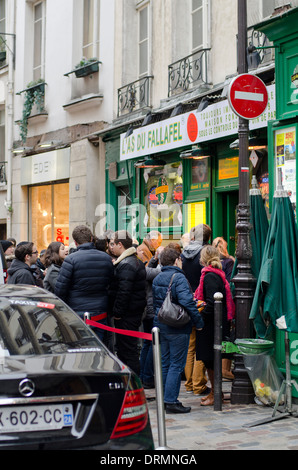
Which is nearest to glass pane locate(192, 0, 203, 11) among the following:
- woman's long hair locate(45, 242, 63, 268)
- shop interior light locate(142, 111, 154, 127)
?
shop interior light locate(142, 111, 154, 127)

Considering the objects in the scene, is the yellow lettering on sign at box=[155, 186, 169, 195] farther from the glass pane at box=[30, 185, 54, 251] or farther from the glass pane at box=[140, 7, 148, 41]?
the glass pane at box=[30, 185, 54, 251]

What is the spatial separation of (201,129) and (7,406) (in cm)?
888

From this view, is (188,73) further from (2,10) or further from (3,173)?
(2,10)

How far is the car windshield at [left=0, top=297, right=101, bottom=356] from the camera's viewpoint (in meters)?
4.35

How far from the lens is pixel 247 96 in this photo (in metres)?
7.96

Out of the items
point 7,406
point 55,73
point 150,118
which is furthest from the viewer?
point 55,73

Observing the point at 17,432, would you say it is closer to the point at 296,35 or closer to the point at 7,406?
the point at 7,406

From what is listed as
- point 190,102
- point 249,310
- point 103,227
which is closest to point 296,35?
point 249,310

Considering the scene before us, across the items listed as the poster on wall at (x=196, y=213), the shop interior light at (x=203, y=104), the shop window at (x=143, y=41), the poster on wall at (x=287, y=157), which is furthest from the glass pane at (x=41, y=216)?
the poster on wall at (x=287, y=157)

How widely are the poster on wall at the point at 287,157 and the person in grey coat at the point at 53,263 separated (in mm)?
3058

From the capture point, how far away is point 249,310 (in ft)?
25.4

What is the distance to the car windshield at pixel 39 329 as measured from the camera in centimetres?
435

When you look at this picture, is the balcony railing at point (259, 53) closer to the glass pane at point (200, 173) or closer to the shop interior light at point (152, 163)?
the glass pane at point (200, 173)

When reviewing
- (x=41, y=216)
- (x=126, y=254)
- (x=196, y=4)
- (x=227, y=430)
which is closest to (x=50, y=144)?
(x=41, y=216)
